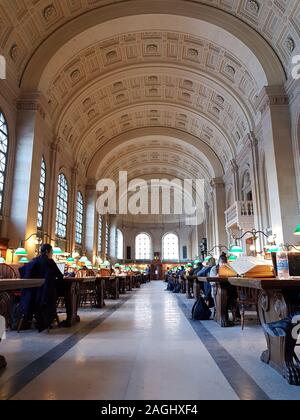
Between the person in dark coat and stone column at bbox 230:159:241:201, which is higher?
stone column at bbox 230:159:241:201

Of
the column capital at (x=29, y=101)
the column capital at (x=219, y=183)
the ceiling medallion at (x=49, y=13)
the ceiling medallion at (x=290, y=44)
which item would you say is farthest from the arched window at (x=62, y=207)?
the ceiling medallion at (x=290, y=44)

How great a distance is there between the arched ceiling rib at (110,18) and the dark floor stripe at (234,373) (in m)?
11.3

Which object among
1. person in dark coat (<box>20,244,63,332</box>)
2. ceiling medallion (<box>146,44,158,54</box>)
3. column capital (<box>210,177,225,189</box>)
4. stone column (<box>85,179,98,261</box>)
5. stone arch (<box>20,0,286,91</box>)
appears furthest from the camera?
column capital (<box>210,177,225,189</box>)

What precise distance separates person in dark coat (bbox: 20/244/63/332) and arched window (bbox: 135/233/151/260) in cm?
3738

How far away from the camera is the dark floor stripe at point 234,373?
7.34 feet

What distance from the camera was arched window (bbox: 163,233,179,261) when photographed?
42.2 meters

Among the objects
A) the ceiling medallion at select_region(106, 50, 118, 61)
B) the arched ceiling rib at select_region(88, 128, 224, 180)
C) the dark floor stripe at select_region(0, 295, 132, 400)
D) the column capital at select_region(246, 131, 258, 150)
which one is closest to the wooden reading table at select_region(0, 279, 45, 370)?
the dark floor stripe at select_region(0, 295, 132, 400)

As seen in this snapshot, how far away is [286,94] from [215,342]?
10.7 meters

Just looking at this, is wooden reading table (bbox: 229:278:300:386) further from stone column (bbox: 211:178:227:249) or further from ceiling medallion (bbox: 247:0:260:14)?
stone column (bbox: 211:178:227:249)

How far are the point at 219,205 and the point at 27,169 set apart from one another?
14260 millimetres

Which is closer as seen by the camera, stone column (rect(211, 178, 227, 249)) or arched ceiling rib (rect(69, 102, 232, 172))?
arched ceiling rib (rect(69, 102, 232, 172))

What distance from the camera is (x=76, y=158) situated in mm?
Answer: 19375
